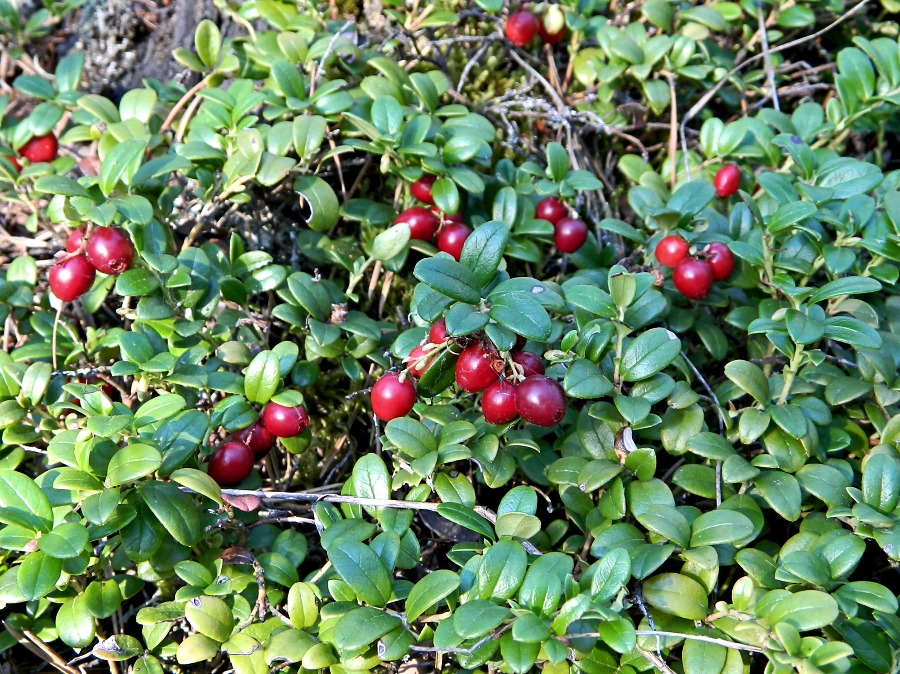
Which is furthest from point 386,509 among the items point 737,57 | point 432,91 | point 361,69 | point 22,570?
point 737,57

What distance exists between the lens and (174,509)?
2.01 m

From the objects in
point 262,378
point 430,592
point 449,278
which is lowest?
point 430,592

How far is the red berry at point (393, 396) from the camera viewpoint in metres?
2.18

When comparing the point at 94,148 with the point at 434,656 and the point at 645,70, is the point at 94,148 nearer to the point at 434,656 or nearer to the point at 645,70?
the point at 645,70

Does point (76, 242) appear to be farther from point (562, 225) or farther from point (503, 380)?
point (562, 225)

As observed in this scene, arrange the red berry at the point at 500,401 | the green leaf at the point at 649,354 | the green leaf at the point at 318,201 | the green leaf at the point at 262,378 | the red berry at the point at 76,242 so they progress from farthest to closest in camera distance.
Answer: the green leaf at the point at 318,201, the red berry at the point at 76,242, the green leaf at the point at 262,378, the green leaf at the point at 649,354, the red berry at the point at 500,401

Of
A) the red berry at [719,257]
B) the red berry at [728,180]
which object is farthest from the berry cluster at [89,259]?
the red berry at [728,180]

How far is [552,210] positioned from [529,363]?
1.06 m

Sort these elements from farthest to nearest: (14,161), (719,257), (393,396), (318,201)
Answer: (14,161)
(318,201)
(719,257)
(393,396)

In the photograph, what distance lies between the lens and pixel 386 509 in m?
2.15

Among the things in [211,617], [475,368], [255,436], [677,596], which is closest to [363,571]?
[211,617]

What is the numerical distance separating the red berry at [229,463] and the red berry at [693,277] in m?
1.50

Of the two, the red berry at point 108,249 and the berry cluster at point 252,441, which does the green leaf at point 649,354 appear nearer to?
the berry cluster at point 252,441

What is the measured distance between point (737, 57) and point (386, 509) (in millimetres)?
2920
